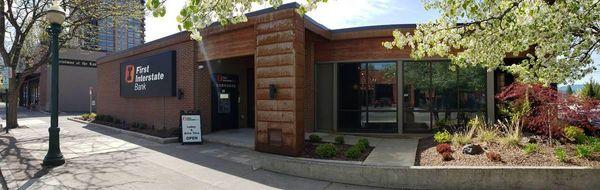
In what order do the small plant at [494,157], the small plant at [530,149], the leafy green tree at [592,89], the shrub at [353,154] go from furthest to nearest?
the leafy green tree at [592,89], the shrub at [353,154], the small plant at [530,149], the small plant at [494,157]

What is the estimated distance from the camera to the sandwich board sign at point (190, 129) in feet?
39.8

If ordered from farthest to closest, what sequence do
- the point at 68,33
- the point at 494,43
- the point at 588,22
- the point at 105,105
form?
the point at 105,105 → the point at 68,33 → the point at 494,43 → the point at 588,22

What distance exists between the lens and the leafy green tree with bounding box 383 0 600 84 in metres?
6.14

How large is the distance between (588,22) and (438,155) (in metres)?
3.49

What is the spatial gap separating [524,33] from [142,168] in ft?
23.9

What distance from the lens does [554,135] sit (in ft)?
29.7

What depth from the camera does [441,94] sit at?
12.3 metres

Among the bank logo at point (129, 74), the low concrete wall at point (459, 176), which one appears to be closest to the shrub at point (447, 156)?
the low concrete wall at point (459, 176)

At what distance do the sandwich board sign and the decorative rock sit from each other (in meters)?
7.13

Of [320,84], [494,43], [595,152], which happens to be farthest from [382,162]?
[320,84]

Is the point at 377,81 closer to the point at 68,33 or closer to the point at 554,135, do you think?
the point at 554,135

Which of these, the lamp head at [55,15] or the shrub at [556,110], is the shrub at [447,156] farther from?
the lamp head at [55,15]

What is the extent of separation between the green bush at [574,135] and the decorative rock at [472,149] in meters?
2.08

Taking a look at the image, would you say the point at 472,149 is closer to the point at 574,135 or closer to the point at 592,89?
the point at 574,135
